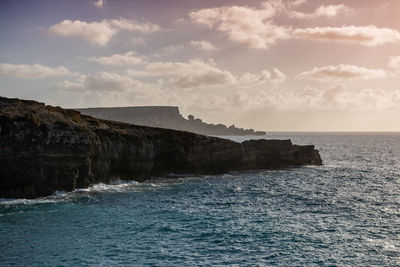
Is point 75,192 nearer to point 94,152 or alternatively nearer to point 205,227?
point 94,152

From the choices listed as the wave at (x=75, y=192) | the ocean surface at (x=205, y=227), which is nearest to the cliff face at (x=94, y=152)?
the wave at (x=75, y=192)

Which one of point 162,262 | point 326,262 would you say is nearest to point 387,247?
point 326,262

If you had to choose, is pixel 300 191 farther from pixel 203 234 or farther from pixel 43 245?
pixel 43 245

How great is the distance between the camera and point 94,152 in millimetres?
62250

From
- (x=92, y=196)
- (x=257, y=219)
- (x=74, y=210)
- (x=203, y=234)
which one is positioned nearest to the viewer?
(x=203, y=234)

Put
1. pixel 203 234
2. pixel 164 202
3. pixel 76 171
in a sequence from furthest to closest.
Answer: pixel 76 171, pixel 164 202, pixel 203 234

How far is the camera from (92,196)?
52719mm

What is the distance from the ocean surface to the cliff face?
3784mm

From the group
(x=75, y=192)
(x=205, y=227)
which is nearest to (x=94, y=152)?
(x=75, y=192)

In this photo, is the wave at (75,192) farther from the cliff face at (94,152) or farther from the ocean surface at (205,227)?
the cliff face at (94,152)

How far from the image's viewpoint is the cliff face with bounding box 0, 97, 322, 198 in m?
52.0

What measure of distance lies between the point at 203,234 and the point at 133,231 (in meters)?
7.01

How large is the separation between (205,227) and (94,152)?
32465mm

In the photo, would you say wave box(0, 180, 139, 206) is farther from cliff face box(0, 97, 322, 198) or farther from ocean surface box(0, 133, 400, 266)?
cliff face box(0, 97, 322, 198)
